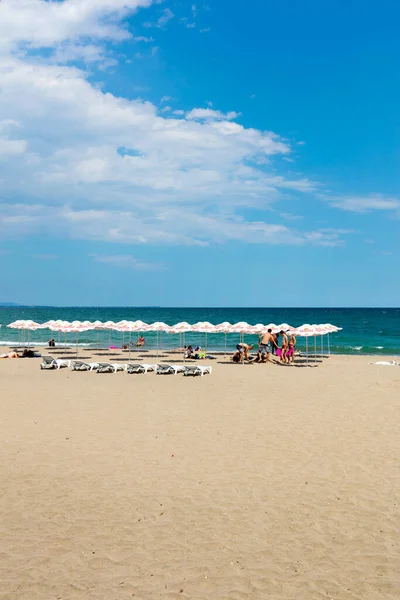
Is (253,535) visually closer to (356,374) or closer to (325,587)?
(325,587)

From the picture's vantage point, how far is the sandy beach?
461 centimetres

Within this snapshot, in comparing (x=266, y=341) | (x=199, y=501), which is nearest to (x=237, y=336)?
(x=266, y=341)

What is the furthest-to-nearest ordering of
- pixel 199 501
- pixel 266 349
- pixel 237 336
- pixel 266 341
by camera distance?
pixel 237 336
pixel 266 349
pixel 266 341
pixel 199 501

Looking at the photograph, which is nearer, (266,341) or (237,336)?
(266,341)

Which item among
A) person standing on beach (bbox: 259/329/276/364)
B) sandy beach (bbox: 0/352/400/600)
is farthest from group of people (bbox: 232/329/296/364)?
sandy beach (bbox: 0/352/400/600)

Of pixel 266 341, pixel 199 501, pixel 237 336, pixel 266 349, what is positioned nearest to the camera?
pixel 199 501

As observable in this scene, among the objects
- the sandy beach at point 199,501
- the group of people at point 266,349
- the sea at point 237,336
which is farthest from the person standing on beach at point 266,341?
the sandy beach at point 199,501

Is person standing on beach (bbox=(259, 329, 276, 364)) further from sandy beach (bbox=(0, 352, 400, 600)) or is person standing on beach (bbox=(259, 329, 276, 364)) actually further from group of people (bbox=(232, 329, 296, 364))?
sandy beach (bbox=(0, 352, 400, 600))

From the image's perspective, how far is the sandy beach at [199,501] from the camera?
461 cm

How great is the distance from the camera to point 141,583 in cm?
454

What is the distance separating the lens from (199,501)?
6.33 m

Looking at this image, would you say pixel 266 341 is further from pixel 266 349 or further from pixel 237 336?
pixel 237 336

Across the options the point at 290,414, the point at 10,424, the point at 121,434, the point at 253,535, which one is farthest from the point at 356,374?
the point at 253,535

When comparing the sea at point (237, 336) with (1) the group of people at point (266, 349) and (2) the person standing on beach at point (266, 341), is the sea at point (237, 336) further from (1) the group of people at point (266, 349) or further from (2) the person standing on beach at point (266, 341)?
(2) the person standing on beach at point (266, 341)
